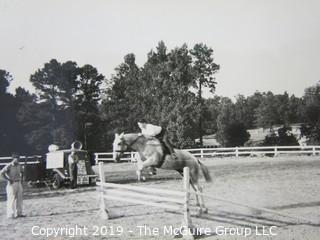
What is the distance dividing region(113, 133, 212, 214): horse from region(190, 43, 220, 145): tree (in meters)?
2.47

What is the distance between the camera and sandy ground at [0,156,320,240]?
329 inches

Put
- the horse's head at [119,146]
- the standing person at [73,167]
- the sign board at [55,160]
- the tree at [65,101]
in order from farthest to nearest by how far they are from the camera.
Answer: the tree at [65,101] < the sign board at [55,160] < the standing person at [73,167] < the horse's head at [119,146]

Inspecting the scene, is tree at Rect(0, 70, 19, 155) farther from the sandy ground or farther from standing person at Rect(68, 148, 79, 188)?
the sandy ground

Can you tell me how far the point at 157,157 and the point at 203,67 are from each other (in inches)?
177

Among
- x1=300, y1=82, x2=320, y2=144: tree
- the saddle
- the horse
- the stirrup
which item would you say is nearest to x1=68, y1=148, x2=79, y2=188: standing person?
the horse

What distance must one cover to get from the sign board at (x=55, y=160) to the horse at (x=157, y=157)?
8673mm

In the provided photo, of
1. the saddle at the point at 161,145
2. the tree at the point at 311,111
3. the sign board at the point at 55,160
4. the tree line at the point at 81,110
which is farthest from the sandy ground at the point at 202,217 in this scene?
the tree line at the point at 81,110

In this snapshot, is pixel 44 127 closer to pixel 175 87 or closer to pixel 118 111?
pixel 118 111

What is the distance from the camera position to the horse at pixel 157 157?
30.7 feet

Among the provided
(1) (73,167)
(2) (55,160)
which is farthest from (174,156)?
(2) (55,160)

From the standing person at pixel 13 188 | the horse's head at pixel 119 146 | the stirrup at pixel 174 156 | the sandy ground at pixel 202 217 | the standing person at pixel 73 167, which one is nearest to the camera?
the sandy ground at pixel 202 217

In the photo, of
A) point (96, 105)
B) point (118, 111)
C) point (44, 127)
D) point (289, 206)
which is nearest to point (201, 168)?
point (289, 206)

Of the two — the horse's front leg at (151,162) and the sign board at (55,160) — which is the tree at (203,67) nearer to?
the horse's front leg at (151,162)

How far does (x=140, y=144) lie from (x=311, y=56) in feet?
13.1
